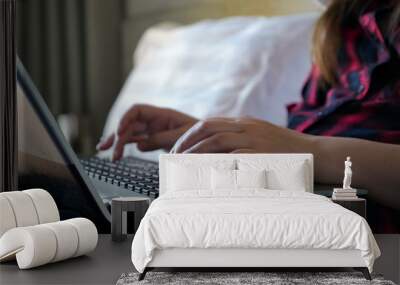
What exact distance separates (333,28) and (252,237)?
1602 millimetres

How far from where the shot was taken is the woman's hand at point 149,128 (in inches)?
151

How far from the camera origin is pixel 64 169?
3.88 metres

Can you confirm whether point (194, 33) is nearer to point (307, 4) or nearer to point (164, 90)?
point (164, 90)

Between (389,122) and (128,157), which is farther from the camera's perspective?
(128,157)

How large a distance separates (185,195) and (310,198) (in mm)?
579

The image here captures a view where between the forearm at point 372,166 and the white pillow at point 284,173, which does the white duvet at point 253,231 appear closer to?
the white pillow at point 284,173

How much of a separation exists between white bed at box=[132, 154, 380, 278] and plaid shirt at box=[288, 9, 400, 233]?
0.88 metres

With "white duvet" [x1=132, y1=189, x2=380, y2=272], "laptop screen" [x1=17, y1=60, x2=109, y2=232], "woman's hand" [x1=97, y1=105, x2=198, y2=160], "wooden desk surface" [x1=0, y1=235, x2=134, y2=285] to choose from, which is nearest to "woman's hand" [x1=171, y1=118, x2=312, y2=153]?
"woman's hand" [x1=97, y1=105, x2=198, y2=160]

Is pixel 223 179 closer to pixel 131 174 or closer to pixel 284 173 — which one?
pixel 284 173

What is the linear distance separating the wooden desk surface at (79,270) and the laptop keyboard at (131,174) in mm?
452

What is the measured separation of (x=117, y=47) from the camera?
424 cm

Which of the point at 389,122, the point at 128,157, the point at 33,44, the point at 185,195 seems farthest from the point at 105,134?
the point at 389,122

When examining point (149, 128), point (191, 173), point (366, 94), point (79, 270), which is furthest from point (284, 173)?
point (79, 270)

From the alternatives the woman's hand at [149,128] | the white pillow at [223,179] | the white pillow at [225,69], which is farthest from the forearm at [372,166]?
the woman's hand at [149,128]
